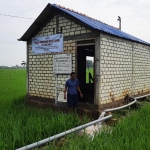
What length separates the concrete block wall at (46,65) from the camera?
812cm

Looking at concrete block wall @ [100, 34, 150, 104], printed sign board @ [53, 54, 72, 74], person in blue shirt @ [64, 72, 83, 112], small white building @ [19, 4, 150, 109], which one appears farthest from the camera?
printed sign board @ [53, 54, 72, 74]

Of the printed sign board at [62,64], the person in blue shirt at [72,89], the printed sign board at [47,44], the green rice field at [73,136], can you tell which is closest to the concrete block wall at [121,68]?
the person in blue shirt at [72,89]

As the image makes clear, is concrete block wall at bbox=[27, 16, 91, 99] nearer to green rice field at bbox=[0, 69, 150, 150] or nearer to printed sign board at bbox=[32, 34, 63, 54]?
printed sign board at bbox=[32, 34, 63, 54]

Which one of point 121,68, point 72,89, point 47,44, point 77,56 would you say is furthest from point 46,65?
point 121,68

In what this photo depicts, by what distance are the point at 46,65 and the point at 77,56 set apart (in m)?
1.36

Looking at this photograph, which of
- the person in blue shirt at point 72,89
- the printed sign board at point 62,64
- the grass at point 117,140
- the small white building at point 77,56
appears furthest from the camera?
the printed sign board at point 62,64

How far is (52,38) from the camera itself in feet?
28.7

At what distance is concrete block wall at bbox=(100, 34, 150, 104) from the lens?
7625mm

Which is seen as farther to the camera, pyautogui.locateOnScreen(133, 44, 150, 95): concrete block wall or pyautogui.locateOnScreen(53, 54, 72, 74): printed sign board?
pyautogui.locateOnScreen(133, 44, 150, 95): concrete block wall

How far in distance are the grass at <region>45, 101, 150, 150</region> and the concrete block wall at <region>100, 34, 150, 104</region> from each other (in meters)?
2.48

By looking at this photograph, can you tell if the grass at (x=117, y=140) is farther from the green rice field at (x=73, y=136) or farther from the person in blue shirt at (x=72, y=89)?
the person in blue shirt at (x=72, y=89)

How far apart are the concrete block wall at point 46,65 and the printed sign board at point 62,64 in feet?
0.54

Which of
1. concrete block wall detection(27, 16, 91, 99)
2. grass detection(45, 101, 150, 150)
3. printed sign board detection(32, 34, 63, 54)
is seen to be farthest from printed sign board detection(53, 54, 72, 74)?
grass detection(45, 101, 150, 150)

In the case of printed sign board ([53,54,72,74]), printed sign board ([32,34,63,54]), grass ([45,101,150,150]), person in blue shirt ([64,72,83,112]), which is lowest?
grass ([45,101,150,150])
